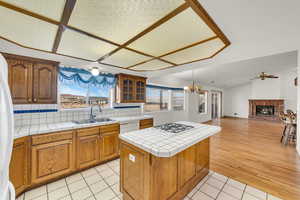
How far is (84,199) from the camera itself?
1.70 m

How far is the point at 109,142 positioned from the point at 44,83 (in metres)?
1.62

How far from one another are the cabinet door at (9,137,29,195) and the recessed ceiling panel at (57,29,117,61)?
146cm

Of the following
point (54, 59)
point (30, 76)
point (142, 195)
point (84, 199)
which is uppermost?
point (54, 59)

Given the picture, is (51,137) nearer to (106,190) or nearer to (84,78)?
(106,190)

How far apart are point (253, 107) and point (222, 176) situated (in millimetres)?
8045

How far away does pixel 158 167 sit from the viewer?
1360 millimetres

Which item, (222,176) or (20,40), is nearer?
(20,40)

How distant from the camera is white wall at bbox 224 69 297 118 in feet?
22.4

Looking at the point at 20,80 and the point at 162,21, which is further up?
the point at 162,21

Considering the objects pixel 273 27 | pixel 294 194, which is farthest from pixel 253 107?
pixel 273 27

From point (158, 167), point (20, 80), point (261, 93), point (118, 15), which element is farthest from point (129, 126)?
point (261, 93)

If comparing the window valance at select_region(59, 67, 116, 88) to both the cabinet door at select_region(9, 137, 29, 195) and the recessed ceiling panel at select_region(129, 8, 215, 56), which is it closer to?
the cabinet door at select_region(9, 137, 29, 195)

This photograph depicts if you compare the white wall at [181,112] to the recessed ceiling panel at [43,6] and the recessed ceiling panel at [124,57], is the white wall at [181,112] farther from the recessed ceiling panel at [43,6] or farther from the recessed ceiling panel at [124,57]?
the recessed ceiling panel at [43,6]

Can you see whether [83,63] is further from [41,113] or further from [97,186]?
[97,186]
